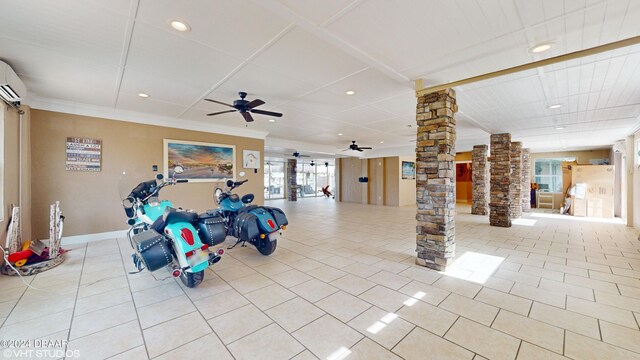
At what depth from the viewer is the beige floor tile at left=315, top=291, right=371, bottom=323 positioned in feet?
7.06

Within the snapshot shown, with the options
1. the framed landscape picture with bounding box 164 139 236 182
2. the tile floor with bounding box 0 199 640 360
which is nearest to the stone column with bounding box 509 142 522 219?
the tile floor with bounding box 0 199 640 360

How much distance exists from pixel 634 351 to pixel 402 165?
9.59 m

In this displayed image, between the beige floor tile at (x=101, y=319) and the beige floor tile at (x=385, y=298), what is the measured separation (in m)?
2.15

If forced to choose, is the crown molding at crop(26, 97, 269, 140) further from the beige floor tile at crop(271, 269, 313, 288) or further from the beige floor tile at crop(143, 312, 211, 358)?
the beige floor tile at crop(143, 312, 211, 358)

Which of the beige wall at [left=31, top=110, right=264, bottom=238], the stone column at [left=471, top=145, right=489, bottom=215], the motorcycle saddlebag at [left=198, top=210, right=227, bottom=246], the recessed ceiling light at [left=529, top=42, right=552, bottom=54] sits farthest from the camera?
the stone column at [left=471, top=145, right=489, bottom=215]

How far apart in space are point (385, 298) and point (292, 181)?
38.5 feet

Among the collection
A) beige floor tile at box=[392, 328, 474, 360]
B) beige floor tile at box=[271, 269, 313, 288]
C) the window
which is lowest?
beige floor tile at box=[392, 328, 474, 360]

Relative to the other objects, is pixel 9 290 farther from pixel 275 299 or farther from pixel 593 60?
pixel 593 60

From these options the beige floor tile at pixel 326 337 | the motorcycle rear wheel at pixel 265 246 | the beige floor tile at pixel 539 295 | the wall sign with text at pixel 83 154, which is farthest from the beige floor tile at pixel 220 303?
the wall sign with text at pixel 83 154

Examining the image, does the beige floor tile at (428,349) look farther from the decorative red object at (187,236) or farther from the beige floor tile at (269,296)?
the decorative red object at (187,236)

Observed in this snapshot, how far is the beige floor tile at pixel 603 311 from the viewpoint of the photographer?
81.8 inches

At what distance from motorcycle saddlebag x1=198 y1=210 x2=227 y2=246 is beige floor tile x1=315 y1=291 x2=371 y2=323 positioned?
136 cm

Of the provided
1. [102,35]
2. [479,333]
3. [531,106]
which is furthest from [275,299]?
[531,106]

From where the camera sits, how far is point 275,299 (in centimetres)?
242
